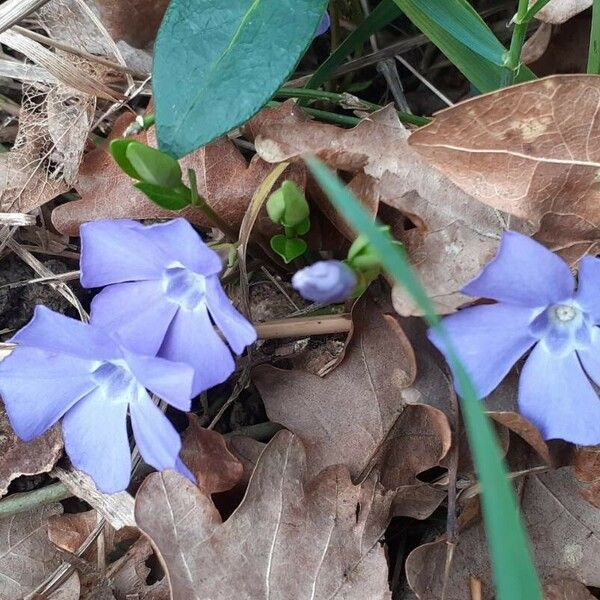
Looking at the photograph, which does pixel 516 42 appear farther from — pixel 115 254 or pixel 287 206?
pixel 115 254

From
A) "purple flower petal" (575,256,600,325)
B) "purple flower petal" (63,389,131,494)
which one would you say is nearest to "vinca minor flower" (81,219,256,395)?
"purple flower petal" (63,389,131,494)

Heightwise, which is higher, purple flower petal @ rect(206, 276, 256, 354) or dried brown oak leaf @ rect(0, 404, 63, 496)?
purple flower petal @ rect(206, 276, 256, 354)

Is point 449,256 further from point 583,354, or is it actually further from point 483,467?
point 483,467

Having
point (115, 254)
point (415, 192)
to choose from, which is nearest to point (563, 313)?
point (415, 192)

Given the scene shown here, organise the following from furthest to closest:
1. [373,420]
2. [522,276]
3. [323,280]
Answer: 1. [373,420]
2. [522,276]
3. [323,280]

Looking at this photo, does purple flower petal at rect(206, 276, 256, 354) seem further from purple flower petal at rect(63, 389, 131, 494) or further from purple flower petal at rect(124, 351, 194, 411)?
purple flower petal at rect(63, 389, 131, 494)

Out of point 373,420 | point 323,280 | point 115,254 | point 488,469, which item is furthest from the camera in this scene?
point 373,420

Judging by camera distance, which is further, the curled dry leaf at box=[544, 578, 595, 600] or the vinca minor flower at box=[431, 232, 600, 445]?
the curled dry leaf at box=[544, 578, 595, 600]
